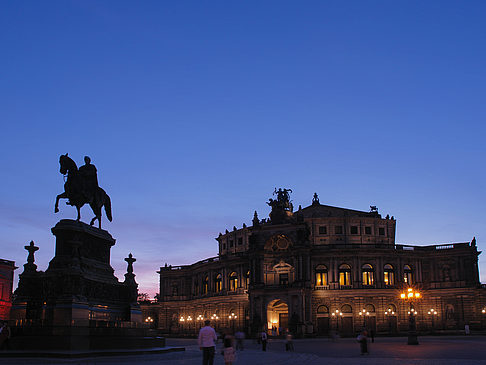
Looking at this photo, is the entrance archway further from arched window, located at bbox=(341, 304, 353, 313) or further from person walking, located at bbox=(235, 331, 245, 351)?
person walking, located at bbox=(235, 331, 245, 351)

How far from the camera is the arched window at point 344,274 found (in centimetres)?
7812

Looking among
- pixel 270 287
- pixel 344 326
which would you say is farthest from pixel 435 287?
pixel 270 287

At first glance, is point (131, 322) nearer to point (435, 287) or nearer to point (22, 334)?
point (22, 334)

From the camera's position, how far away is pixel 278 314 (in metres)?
79.9

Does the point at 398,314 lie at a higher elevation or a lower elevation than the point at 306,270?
lower

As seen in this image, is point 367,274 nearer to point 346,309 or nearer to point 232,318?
point 346,309

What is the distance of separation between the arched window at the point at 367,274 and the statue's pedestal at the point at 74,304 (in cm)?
5487

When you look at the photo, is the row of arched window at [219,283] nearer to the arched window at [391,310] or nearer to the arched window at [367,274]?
the arched window at [367,274]

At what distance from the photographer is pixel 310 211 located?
95875 mm

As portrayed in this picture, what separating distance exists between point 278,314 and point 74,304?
58.7m

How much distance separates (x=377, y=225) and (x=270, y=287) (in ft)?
76.1

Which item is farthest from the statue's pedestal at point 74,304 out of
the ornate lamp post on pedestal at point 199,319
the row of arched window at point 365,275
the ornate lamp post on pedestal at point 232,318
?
the ornate lamp post on pedestal at point 199,319

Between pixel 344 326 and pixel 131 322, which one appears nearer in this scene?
pixel 131 322

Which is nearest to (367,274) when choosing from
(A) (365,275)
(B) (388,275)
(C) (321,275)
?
(A) (365,275)
